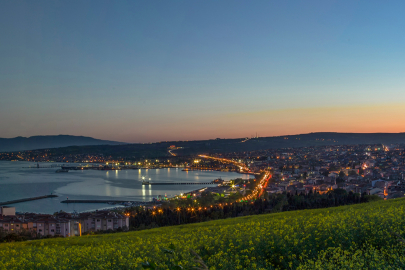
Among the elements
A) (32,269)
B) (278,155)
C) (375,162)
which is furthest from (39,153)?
(32,269)

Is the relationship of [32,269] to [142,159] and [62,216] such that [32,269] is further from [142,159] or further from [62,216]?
[142,159]

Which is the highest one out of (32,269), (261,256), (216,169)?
(261,256)

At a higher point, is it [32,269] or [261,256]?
[261,256]

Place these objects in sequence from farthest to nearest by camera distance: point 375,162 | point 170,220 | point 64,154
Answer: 1. point 64,154
2. point 375,162
3. point 170,220

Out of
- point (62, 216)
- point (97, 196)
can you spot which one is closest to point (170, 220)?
point (62, 216)

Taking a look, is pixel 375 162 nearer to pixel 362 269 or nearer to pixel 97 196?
pixel 97 196

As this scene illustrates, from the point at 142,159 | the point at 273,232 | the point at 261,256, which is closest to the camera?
the point at 261,256

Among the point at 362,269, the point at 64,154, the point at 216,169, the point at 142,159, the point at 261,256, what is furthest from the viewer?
the point at 64,154

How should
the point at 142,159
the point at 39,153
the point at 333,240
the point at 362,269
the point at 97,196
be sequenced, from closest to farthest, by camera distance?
the point at 362,269 → the point at 333,240 → the point at 97,196 → the point at 142,159 → the point at 39,153

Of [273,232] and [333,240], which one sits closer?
[333,240]
